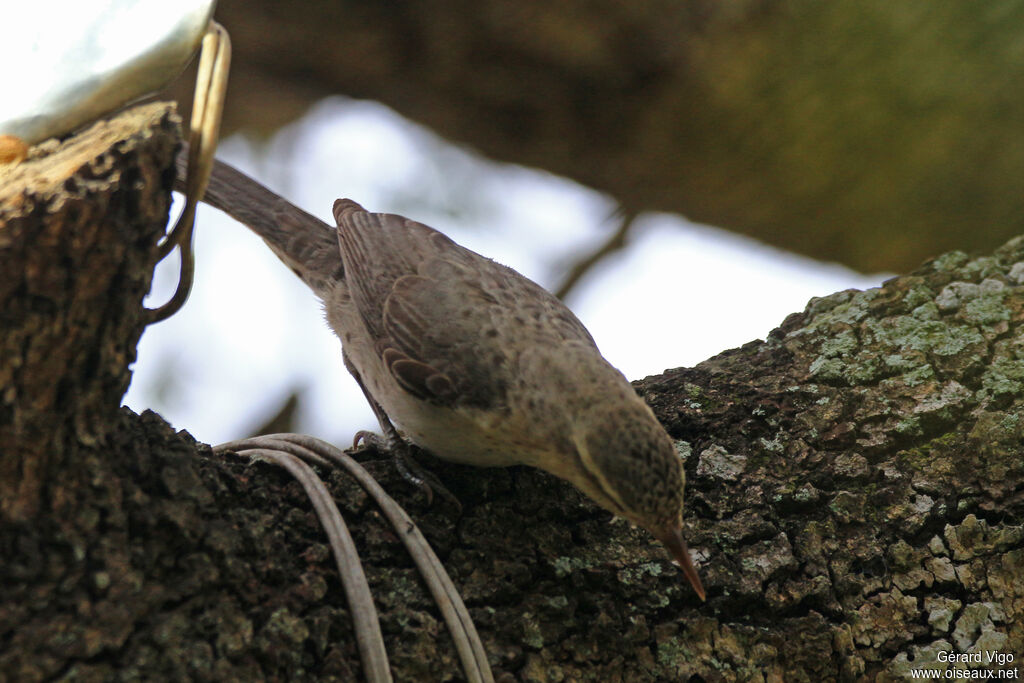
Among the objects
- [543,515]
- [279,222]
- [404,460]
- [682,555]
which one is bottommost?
[682,555]

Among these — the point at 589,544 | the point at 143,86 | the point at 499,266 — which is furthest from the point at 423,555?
the point at 499,266

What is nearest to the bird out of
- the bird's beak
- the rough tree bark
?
the bird's beak

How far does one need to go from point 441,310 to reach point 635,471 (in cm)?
112

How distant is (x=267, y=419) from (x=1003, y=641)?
496cm

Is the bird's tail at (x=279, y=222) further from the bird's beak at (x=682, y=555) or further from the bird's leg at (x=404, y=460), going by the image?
the bird's beak at (x=682, y=555)

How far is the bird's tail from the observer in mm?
4066

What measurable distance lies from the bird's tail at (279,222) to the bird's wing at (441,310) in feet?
0.78

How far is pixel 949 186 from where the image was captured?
4320 millimetres

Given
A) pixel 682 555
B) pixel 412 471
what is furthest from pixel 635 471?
pixel 412 471

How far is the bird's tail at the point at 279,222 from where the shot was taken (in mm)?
4066

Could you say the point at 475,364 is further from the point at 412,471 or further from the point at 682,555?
the point at 682,555

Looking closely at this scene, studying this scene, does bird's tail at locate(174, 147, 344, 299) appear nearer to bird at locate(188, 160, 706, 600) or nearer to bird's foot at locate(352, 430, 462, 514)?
bird at locate(188, 160, 706, 600)

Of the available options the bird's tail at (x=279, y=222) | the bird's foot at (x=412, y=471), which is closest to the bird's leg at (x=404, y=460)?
the bird's foot at (x=412, y=471)

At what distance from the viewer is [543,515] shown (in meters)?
2.60
